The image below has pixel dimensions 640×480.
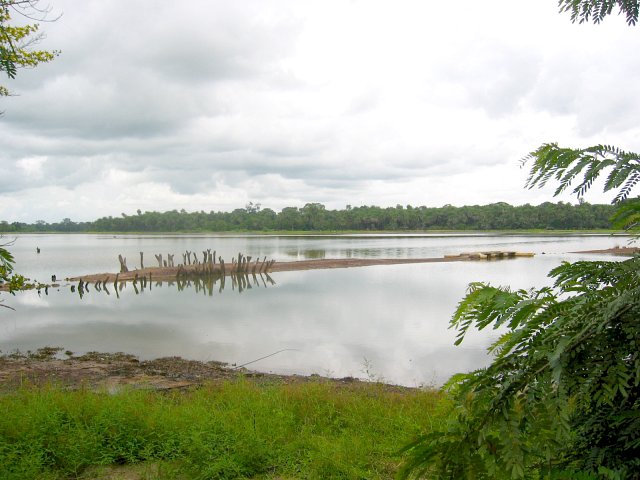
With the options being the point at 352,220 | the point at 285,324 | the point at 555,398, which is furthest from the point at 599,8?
the point at 352,220

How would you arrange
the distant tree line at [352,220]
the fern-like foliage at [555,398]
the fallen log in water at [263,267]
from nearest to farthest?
1. the fern-like foliage at [555,398]
2. the fallen log in water at [263,267]
3. the distant tree line at [352,220]

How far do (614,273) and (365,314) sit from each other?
2013 centimetres

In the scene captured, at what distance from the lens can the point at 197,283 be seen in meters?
35.9

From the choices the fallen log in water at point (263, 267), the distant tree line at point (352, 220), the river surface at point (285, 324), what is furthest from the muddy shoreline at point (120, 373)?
the distant tree line at point (352, 220)

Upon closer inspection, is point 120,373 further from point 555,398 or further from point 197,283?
point 197,283

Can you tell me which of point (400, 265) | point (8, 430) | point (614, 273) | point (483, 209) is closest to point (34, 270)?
point (400, 265)

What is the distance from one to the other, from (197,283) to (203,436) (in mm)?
30938

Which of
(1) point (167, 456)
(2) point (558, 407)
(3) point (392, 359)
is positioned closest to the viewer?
(2) point (558, 407)

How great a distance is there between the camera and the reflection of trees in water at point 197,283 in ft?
106

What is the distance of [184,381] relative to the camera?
38.1ft

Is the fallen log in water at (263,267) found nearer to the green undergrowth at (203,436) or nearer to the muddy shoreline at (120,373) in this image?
the muddy shoreline at (120,373)

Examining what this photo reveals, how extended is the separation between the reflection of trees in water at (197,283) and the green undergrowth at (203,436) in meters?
23.6

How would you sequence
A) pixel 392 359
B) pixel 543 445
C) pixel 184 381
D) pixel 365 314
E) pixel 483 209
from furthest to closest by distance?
1. pixel 483 209
2. pixel 365 314
3. pixel 392 359
4. pixel 184 381
5. pixel 543 445

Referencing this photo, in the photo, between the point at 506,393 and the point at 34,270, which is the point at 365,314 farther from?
the point at 34,270
